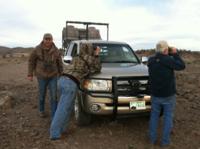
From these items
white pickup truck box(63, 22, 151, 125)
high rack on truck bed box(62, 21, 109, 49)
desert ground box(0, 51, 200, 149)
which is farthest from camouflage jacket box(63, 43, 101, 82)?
high rack on truck bed box(62, 21, 109, 49)

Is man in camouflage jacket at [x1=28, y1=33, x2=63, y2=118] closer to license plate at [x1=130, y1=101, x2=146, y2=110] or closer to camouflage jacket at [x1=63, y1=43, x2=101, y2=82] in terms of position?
camouflage jacket at [x1=63, y1=43, x2=101, y2=82]

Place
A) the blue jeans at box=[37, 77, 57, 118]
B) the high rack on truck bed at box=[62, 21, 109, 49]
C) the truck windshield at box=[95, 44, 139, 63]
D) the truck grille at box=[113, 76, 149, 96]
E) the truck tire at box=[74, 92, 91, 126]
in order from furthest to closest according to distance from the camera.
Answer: the high rack on truck bed at box=[62, 21, 109, 49]
the truck windshield at box=[95, 44, 139, 63]
the blue jeans at box=[37, 77, 57, 118]
the truck tire at box=[74, 92, 91, 126]
the truck grille at box=[113, 76, 149, 96]

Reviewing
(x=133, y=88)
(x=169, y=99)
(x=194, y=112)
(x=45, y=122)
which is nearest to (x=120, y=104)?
(x=133, y=88)

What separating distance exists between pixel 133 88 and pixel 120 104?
385 millimetres

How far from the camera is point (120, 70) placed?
820 cm

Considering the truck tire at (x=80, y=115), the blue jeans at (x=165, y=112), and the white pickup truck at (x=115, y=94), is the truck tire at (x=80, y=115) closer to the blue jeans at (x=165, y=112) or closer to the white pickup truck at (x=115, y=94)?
the white pickup truck at (x=115, y=94)

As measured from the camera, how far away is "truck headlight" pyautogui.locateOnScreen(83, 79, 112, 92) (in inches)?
310

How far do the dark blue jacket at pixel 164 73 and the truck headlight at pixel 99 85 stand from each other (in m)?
0.86

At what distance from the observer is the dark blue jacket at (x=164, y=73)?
7409mm

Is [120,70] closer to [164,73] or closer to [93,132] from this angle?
[164,73]

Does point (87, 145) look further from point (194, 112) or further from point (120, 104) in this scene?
point (194, 112)

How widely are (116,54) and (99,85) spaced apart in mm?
1639

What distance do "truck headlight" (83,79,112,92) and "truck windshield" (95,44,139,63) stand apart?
119 centimetres

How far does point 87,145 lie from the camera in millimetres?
7703
